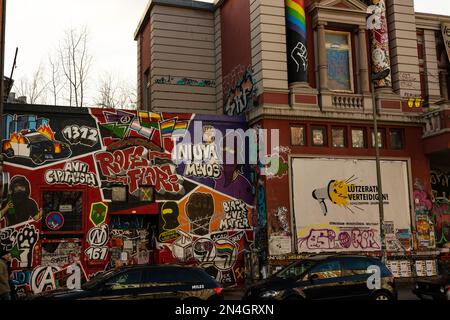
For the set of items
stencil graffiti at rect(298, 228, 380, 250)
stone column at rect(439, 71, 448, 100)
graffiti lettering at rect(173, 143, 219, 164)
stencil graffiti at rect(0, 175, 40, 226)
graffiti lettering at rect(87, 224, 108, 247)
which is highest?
stone column at rect(439, 71, 448, 100)

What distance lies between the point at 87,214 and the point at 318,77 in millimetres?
11852

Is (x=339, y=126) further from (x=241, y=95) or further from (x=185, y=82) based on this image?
(x=185, y=82)

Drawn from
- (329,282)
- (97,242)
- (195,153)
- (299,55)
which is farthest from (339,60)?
(97,242)

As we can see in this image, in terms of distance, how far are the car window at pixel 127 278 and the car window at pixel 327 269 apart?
184 inches

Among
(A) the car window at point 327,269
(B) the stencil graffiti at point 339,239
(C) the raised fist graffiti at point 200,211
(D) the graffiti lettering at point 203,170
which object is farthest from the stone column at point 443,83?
(A) the car window at point 327,269

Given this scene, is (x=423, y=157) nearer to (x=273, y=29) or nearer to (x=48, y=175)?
(x=273, y=29)

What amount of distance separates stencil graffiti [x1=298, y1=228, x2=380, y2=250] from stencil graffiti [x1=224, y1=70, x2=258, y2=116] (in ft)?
21.5

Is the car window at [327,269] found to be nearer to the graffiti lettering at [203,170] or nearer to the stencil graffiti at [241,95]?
the graffiti lettering at [203,170]

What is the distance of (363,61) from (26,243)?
659 inches

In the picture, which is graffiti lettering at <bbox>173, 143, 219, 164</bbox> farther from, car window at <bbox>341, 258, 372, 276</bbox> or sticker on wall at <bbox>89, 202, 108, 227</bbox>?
car window at <bbox>341, 258, 372, 276</bbox>

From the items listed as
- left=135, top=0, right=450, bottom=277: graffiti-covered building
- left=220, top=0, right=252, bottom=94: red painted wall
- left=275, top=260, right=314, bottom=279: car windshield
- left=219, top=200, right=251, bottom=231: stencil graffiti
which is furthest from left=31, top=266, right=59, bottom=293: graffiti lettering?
left=220, top=0, right=252, bottom=94: red painted wall

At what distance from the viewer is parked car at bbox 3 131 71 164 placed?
20078 mm

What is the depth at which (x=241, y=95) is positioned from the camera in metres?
25.1

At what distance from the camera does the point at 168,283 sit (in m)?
13.2
